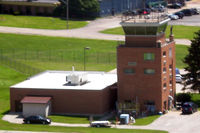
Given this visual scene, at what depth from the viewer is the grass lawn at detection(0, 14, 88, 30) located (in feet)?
570

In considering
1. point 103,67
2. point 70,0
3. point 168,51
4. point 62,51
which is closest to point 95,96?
point 168,51

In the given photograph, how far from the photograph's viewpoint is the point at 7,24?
6816 inches

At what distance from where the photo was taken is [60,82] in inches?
4250

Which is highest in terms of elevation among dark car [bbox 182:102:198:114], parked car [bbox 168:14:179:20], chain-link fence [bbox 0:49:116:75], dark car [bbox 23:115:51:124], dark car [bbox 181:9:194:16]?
dark car [bbox 181:9:194:16]

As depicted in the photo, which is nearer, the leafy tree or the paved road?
the paved road

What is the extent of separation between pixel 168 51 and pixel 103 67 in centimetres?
3357

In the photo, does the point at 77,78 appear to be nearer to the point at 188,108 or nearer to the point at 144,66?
the point at 144,66

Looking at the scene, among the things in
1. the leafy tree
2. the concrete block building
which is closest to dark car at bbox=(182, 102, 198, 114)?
the concrete block building

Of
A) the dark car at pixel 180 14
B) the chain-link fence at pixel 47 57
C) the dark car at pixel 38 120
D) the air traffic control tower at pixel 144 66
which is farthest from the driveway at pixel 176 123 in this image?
the dark car at pixel 180 14

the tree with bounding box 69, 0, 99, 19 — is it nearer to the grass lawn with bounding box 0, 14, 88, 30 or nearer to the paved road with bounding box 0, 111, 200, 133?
the grass lawn with bounding box 0, 14, 88, 30

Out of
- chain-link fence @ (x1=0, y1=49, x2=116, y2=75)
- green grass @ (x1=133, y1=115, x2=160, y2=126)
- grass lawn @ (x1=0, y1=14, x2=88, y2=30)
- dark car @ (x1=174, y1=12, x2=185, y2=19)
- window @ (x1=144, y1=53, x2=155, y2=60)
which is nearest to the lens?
green grass @ (x1=133, y1=115, x2=160, y2=126)

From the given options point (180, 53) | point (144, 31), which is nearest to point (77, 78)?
point (144, 31)

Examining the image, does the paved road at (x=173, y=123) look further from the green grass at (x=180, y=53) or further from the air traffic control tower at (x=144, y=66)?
the green grass at (x=180, y=53)

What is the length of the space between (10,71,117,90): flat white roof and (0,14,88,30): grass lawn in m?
56.9
